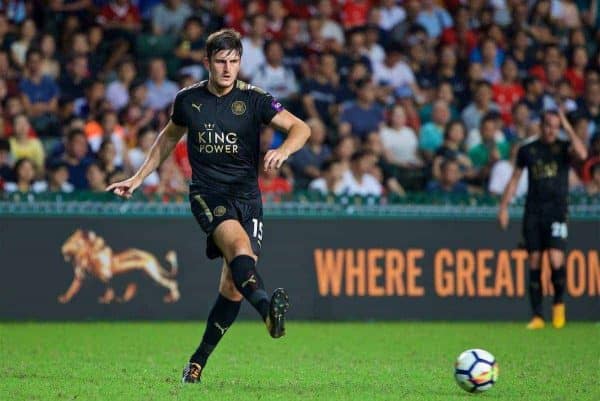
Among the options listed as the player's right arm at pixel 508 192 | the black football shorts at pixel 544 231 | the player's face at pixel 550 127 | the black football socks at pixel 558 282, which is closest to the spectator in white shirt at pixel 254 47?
the player's right arm at pixel 508 192

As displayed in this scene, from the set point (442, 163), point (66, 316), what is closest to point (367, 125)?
point (442, 163)

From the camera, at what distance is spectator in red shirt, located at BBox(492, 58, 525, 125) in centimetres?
2009

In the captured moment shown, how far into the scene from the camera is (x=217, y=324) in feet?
29.8

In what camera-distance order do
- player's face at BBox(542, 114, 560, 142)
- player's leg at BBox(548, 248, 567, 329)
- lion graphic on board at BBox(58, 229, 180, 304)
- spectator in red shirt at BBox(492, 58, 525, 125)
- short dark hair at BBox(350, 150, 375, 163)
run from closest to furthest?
player's face at BBox(542, 114, 560, 142)
player's leg at BBox(548, 248, 567, 329)
lion graphic on board at BBox(58, 229, 180, 304)
short dark hair at BBox(350, 150, 375, 163)
spectator in red shirt at BBox(492, 58, 525, 125)

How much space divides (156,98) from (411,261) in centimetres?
440

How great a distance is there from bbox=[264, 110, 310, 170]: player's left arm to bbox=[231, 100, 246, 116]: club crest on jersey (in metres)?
0.23

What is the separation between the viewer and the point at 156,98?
60.1ft

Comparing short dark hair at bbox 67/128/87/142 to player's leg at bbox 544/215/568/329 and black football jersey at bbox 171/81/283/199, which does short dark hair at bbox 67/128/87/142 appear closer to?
player's leg at bbox 544/215/568/329

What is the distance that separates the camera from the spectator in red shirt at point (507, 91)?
791 inches

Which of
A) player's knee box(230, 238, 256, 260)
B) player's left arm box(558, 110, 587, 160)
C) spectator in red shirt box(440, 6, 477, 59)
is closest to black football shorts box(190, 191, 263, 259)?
player's knee box(230, 238, 256, 260)

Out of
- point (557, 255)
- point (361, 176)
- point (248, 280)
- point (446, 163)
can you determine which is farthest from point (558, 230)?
point (248, 280)

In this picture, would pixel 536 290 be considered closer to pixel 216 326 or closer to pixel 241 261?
pixel 216 326

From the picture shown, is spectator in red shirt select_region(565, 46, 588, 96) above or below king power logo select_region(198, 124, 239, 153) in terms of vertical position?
above

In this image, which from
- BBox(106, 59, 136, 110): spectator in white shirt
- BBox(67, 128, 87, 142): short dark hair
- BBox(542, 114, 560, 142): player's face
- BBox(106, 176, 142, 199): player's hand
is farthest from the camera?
BBox(106, 59, 136, 110): spectator in white shirt
